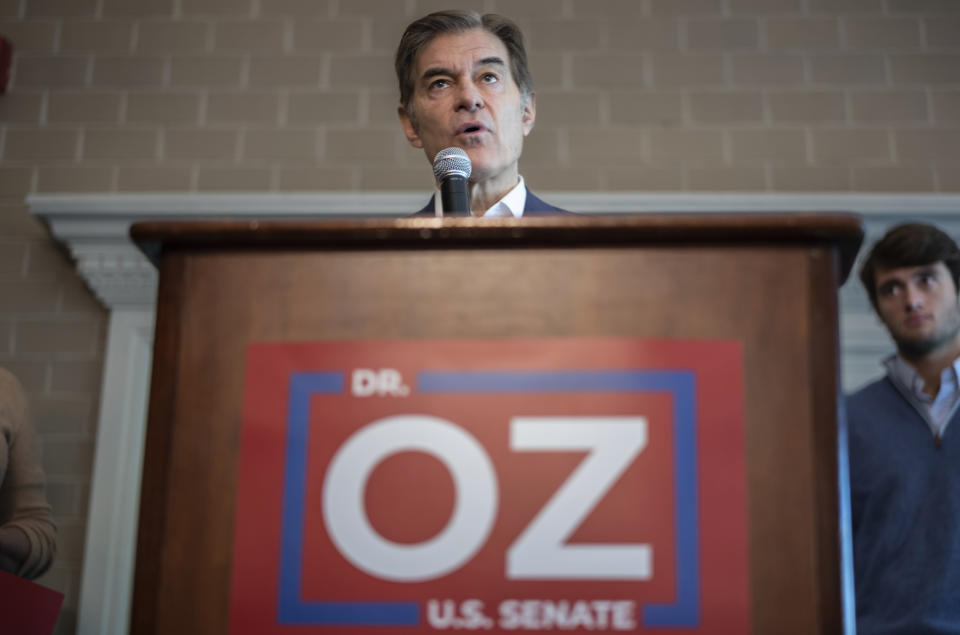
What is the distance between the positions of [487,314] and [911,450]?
1.60 metres

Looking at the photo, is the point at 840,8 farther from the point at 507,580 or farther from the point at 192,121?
the point at 507,580

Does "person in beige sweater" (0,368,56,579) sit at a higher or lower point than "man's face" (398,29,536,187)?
lower

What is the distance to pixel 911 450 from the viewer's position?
229 centimetres

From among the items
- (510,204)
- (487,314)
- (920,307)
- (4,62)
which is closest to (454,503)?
(487,314)

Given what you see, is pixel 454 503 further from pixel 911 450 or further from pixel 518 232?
pixel 911 450

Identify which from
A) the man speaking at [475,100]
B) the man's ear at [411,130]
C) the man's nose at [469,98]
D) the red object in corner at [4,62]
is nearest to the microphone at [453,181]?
the man speaking at [475,100]

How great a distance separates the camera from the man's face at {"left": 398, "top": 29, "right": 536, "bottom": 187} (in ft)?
5.81

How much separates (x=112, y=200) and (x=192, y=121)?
36cm

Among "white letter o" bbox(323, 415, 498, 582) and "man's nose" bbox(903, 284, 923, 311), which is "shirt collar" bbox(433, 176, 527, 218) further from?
"man's nose" bbox(903, 284, 923, 311)

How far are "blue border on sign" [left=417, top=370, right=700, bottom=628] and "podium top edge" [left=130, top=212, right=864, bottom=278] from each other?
0.41ft

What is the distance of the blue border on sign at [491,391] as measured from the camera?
92 cm

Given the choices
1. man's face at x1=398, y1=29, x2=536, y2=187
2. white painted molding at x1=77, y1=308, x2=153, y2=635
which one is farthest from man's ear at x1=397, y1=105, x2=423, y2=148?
white painted molding at x1=77, y1=308, x2=153, y2=635

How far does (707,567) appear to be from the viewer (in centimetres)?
92

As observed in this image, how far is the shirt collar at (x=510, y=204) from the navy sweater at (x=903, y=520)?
3.39 feet
